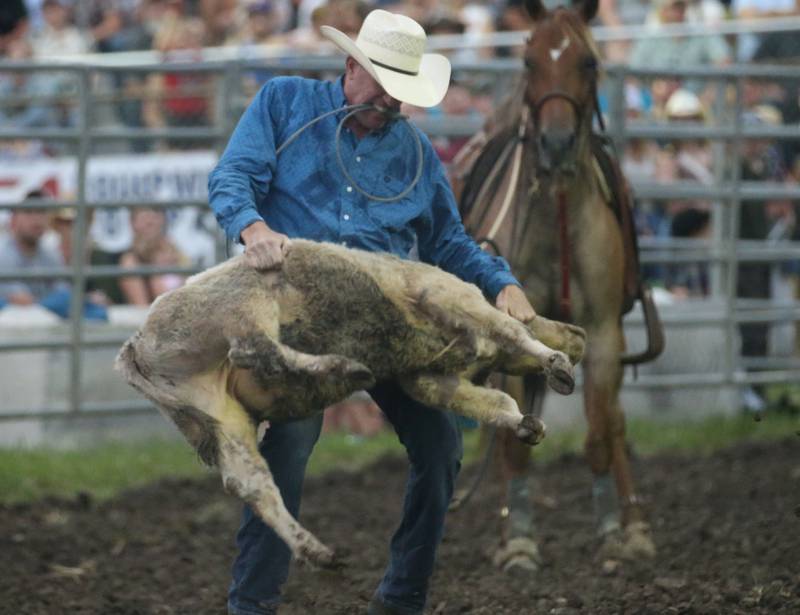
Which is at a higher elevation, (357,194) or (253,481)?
(357,194)

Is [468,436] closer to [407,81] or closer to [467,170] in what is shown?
[467,170]

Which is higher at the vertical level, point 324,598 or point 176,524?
point 324,598

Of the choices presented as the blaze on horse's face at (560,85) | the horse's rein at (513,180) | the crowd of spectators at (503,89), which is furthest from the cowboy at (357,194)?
the crowd of spectators at (503,89)

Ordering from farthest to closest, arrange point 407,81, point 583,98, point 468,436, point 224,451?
point 468,436
point 583,98
point 407,81
point 224,451

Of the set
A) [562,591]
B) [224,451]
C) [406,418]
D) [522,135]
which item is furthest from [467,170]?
[224,451]

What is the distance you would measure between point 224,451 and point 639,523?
3.29 m

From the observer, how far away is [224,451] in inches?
182

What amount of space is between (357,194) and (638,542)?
2813mm

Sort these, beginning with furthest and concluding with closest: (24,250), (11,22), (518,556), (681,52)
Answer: (11,22), (681,52), (24,250), (518,556)

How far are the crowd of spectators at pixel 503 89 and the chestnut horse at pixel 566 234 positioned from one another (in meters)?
2.90

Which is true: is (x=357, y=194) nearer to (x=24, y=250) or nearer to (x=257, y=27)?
(x=24, y=250)

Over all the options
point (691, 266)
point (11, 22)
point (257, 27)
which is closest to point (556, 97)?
point (691, 266)

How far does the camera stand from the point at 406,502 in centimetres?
538

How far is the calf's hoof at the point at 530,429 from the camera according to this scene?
4.66 m
